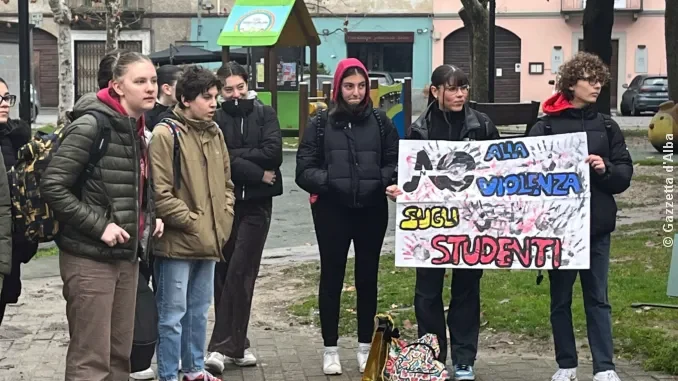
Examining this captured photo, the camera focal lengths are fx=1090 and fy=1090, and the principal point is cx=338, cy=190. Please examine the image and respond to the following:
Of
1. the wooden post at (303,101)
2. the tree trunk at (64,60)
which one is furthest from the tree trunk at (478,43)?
the tree trunk at (64,60)

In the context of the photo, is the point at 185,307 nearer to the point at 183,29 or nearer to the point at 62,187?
the point at 62,187

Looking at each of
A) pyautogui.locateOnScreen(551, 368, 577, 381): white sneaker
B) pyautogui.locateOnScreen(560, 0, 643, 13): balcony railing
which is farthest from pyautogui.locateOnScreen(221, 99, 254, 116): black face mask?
pyautogui.locateOnScreen(560, 0, 643, 13): balcony railing

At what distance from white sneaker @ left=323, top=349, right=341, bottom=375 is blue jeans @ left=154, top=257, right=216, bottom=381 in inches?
32.4

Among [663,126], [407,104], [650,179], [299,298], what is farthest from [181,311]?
[407,104]

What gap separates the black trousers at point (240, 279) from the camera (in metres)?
6.84

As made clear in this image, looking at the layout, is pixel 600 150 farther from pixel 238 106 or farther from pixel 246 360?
pixel 246 360

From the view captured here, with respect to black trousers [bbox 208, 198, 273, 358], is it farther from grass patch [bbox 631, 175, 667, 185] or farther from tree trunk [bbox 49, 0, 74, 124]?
tree trunk [bbox 49, 0, 74, 124]

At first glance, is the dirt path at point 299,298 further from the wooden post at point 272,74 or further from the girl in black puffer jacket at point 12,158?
the wooden post at point 272,74

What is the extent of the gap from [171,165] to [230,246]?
44.5 inches

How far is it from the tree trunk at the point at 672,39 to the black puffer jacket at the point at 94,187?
17784 mm

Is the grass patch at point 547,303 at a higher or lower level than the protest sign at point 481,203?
lower

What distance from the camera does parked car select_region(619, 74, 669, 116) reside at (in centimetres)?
3666

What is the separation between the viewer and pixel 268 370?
22.5 ft

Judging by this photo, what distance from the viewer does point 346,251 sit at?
670 cm
